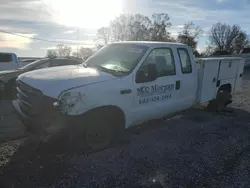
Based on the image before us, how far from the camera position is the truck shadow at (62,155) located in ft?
11.4

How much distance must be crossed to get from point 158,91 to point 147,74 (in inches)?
21.5

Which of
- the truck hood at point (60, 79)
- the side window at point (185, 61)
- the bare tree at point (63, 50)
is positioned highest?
the side window at point (185, 61)

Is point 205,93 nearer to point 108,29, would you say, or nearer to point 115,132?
point 115,132

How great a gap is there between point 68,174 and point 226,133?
378cm

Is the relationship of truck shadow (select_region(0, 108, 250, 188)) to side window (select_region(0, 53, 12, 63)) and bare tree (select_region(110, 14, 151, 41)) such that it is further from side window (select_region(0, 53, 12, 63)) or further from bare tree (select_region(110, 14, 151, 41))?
bare tree (select_region(110, 14, 151, 41))

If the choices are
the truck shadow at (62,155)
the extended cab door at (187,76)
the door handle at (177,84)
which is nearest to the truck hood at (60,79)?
the truck shadow at (62,155)

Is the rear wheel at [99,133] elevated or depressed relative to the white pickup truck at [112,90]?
depressed

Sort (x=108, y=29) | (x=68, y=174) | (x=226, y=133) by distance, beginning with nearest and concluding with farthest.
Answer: (x=68, y=174), (x=226, y=133), (x=108, y=29)

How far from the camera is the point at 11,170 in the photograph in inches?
145

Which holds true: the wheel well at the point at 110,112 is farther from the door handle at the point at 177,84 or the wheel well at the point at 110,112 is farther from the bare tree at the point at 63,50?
the bare tree at the point at 63,50

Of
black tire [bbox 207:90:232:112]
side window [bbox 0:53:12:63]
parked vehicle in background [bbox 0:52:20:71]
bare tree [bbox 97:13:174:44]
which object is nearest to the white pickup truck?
black tire [bbox 207:90:232:112]

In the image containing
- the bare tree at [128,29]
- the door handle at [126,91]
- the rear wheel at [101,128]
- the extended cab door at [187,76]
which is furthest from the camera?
the bare tree at [128,29]

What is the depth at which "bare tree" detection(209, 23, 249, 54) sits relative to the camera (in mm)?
68000

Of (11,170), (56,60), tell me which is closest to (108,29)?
(56,60)
